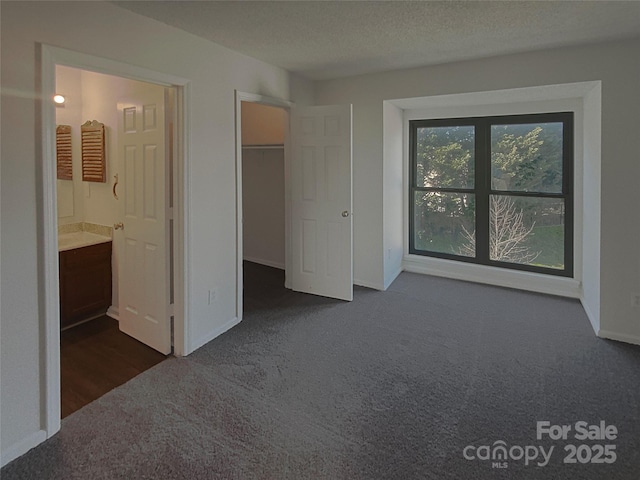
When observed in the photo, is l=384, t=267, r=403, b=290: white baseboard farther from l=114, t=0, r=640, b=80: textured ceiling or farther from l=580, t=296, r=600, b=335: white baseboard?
l=114, t=0, r=640, b=80: textured ceiling

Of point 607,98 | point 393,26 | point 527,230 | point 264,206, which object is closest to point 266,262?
point 264,206

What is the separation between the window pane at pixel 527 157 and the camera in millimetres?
4625

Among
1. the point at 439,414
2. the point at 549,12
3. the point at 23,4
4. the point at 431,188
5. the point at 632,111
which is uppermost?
the point at 549,12

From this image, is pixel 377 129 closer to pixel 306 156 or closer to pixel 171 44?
pixel 306 156

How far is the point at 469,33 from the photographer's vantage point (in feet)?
10.2

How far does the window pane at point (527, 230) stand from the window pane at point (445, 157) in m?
0.51

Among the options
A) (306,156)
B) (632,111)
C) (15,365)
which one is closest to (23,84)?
(15,365)

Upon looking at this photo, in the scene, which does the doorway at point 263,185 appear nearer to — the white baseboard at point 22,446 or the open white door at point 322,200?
the open white door at point 322,200

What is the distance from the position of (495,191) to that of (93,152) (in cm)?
444

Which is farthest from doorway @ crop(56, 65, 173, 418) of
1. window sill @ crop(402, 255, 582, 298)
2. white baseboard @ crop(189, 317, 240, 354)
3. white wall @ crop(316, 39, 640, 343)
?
window sill @ crop(402, 255, 582, 298)

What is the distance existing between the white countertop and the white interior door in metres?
0.40

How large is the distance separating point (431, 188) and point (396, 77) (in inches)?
66.1

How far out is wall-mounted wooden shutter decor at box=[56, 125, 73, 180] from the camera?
3.91 m

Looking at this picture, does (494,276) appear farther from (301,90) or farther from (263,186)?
(263,186)
